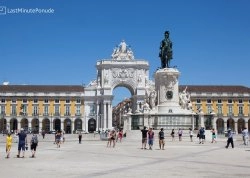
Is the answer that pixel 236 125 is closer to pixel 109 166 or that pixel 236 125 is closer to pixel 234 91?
pixel 234 91

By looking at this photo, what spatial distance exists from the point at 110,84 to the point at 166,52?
68.0m

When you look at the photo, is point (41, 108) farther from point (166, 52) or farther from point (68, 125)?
point (166, 52)

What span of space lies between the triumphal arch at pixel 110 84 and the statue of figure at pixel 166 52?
2561 inches

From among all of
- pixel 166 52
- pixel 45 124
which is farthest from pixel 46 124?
pixel 166 52

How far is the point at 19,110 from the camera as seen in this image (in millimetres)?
110688

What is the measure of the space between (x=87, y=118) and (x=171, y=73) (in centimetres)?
7245

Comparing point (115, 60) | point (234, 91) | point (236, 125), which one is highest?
point (115, 60)

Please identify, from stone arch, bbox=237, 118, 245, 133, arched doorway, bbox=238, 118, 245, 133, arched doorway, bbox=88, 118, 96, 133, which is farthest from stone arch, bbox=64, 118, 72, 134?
arched doorway, bbox=238, 118, 245, 133

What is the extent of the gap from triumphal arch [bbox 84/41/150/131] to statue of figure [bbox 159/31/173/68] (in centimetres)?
6506

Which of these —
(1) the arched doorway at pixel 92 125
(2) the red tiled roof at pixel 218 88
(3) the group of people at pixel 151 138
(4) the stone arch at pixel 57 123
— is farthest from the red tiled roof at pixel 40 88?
(3) the group of people at pixel 151 138

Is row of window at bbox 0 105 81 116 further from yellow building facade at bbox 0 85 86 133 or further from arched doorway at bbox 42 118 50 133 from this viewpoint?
arched doorway at bbox 42 118 50 133

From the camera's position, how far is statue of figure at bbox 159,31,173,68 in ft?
142

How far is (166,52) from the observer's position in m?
43.3

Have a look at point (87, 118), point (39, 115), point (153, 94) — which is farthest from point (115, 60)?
point (153, 94)
